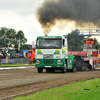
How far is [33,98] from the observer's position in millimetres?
8883

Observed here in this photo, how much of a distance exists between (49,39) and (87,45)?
52.5 feet

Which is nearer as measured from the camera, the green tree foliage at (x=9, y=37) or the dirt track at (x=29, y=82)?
the dirt track at (x=29, y=82)

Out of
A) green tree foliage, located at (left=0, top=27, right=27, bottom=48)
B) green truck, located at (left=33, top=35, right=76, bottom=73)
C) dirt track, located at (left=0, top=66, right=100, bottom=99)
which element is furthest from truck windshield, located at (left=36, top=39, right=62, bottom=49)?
green tree foliage, located at (left=0, top=27, right=27, bottom=48)

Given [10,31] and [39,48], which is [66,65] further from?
[10,31]

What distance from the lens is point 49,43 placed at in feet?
73.0

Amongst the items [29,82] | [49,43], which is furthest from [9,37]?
[29,82]

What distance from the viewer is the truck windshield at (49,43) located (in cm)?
2219

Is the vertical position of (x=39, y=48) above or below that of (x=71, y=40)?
below

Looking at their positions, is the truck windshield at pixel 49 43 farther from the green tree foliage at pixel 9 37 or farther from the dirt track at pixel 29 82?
the green tree foliage at pixel 9 37

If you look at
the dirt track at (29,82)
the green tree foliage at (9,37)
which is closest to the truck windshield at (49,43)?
the dirt track at (29,82)

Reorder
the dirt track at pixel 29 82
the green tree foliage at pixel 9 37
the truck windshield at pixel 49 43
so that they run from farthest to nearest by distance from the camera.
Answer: the green tree foliage at pixel 9 37
the truck windshield at pixel 49 43
the dirt track at pixel 29 82

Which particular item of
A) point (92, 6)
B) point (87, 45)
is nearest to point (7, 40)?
point (87, 45)

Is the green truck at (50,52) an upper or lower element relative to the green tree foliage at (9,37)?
lower

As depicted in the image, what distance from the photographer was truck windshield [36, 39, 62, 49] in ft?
72.8
